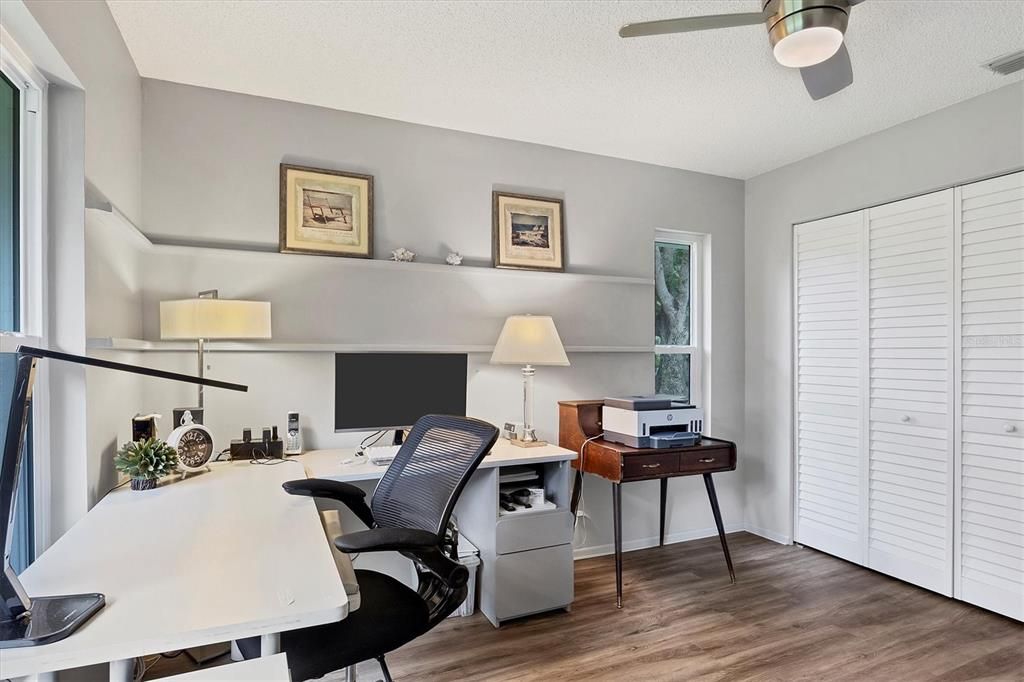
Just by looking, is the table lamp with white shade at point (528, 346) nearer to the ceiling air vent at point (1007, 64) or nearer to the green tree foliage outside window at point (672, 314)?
the green tree foliage outside window at point (672, 314)

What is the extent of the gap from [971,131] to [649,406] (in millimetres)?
2113

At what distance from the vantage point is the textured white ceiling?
2.07m

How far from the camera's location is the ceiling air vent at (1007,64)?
2363mm

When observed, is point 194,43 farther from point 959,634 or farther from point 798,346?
point 959,634

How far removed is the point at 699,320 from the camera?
13.0 feet

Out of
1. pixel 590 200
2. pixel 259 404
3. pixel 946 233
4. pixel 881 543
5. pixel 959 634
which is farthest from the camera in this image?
pixel 590 200

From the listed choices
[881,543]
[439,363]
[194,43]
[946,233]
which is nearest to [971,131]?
[946,233]

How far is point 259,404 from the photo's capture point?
2.71m

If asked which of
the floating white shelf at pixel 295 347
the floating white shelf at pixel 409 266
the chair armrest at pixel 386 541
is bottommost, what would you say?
the chair armrest at pixel 386 541

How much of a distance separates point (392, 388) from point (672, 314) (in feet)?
6.90

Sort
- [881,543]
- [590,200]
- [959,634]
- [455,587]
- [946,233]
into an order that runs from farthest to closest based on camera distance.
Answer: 1. [590,200]
2. [881,543]
3. [946,233]
4. [959,634]
5. [455,587]

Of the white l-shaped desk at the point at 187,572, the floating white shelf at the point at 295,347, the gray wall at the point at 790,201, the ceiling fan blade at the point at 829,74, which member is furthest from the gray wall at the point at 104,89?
the gray wall at the point at 790,201

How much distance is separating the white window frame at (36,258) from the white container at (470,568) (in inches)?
63.8

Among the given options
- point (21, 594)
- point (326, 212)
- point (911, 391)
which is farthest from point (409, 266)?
point (911, 391)
